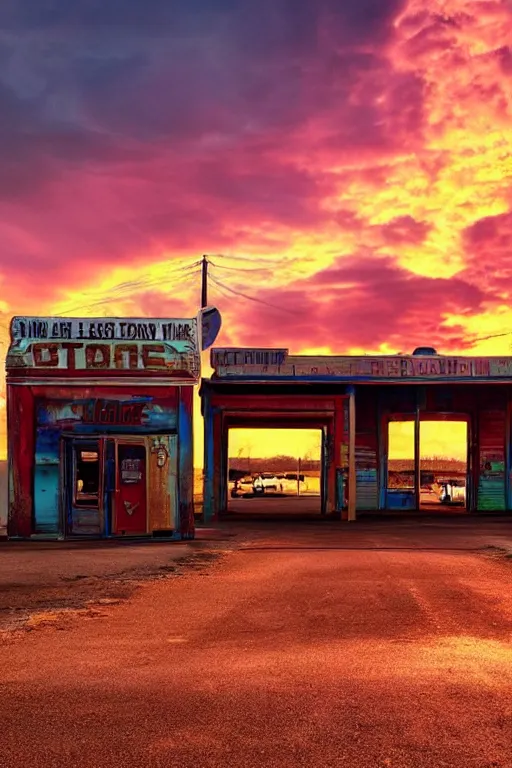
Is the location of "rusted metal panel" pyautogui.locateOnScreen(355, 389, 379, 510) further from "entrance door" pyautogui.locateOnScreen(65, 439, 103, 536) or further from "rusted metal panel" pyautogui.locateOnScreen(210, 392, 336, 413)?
"entrance door" pyautogui.locateOnScreen(65, 439, 103, 536)

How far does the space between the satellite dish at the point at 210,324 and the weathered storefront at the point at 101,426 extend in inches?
335

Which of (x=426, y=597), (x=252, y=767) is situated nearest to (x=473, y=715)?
(x=252, y=767)

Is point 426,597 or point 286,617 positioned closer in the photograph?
point 286,617

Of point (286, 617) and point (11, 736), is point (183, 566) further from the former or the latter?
point (11, 736)

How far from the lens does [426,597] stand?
9.21m

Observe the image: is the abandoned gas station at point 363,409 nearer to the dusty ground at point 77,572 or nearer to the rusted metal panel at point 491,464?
the rusted metal panel at point 491,464

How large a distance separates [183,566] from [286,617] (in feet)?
15.9

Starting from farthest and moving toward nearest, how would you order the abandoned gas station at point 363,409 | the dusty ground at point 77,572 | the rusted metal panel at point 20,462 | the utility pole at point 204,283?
the utility pole at point 204,283
the abandoned gas station at point 363,409
the rusted metal panel at point 20,462
the dusty ground at point 77,572

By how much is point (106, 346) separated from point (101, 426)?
6.06 ft

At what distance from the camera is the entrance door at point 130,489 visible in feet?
58.9

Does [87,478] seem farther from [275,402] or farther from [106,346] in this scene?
[275,402]

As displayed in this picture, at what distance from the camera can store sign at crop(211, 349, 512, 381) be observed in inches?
991

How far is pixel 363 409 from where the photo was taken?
94.3 ft

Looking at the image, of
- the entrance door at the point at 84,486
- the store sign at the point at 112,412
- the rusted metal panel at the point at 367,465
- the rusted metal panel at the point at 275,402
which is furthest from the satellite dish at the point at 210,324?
the entrance door at the point at 84,486
